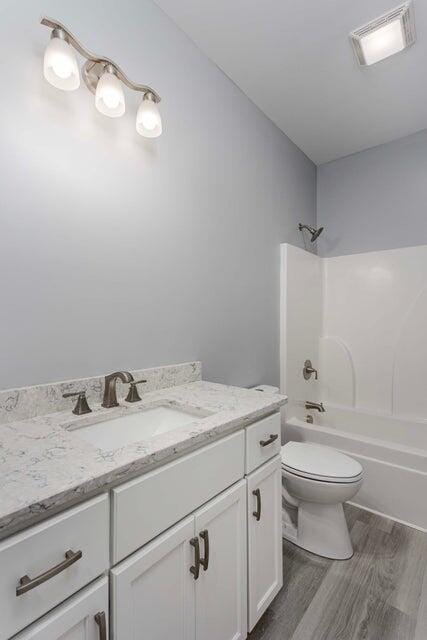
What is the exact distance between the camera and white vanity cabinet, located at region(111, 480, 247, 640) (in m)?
0.73

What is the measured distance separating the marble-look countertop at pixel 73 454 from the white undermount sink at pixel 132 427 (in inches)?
1.0

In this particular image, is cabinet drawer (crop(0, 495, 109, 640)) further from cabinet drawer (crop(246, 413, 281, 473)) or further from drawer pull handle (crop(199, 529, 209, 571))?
cabinet drawer (crop(246, 413, 281, 473))

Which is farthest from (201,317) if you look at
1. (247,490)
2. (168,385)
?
(247,490)

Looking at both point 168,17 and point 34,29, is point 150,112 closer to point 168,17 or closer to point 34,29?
point 34,29

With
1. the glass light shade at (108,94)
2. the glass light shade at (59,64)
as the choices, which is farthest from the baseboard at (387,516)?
the glass light shade at (59,64)

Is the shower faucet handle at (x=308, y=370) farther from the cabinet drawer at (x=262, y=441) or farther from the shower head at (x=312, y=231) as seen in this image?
the cabinet drawer at (x=262, y=441)

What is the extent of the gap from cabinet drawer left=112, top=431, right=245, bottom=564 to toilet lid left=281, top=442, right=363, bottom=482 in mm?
719

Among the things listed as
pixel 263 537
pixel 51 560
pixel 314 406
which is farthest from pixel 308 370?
Answer: pixel 51 560

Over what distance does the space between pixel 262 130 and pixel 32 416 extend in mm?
2194

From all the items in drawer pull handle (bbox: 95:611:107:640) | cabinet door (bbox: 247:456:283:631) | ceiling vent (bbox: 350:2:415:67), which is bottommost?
cabinet door (bbox: 247:456:283:631)

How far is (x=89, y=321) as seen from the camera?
1200 mm

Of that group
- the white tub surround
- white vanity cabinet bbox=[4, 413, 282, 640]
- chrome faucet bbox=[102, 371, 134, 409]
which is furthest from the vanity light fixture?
the white tub surround

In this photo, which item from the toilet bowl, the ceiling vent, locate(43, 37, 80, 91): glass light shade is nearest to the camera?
locate(43, 37, 80, 91): glass light shade

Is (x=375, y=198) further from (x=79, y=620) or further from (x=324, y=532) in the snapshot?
(x=79, y=620)
